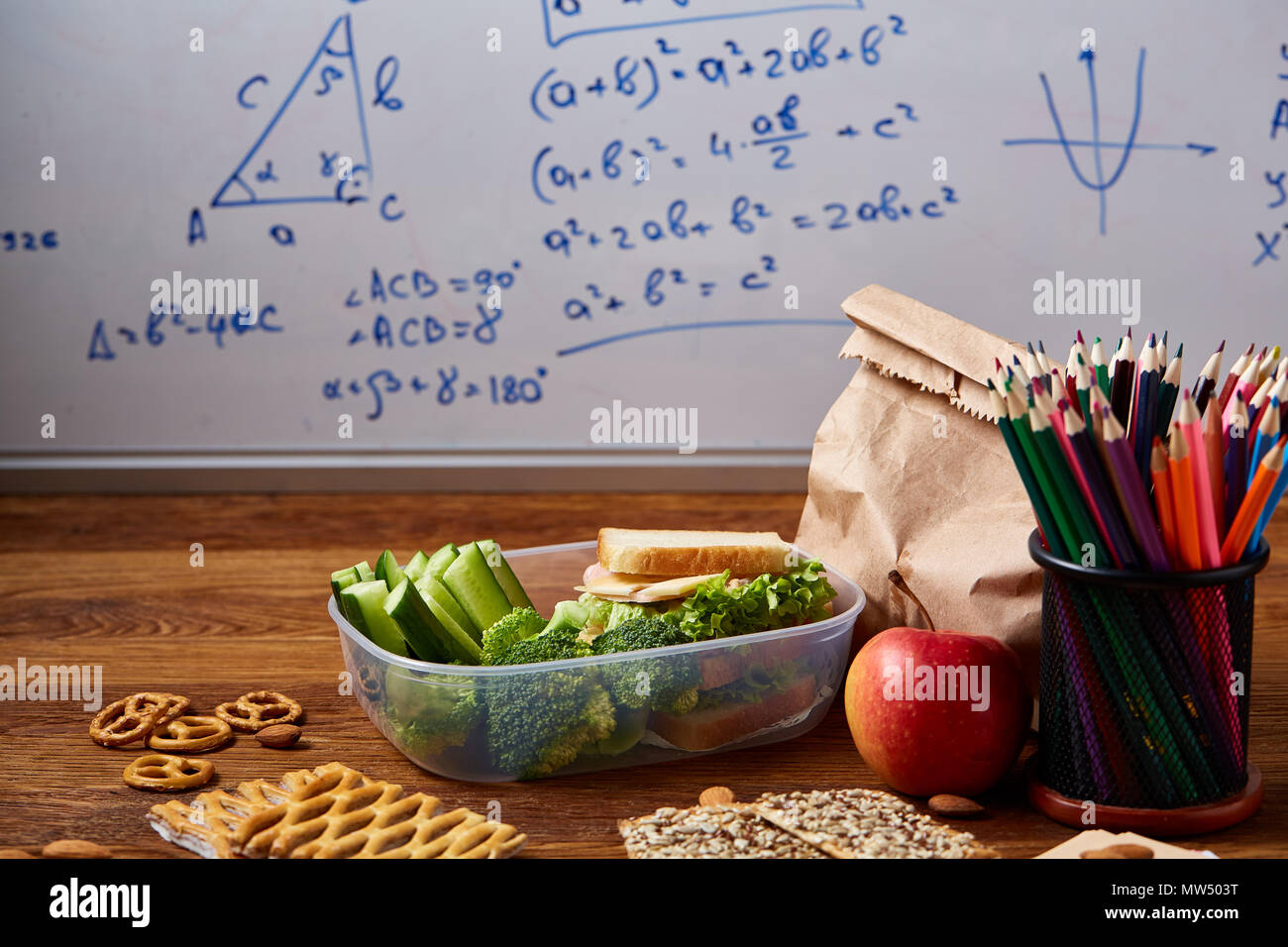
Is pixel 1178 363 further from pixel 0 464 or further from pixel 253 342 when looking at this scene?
pixel 0 464

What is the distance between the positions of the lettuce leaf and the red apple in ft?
0.30

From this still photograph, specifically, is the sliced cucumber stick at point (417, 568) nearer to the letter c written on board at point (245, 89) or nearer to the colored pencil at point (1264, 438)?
the colored pencil at point (1264, 438)

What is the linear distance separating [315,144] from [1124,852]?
1582 millimetres

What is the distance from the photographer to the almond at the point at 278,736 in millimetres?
837

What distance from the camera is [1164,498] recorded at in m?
0.65

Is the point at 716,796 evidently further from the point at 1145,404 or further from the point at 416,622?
the point at 1145,404

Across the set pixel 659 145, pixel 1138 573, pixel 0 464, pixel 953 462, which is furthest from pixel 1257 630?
pixel 0 464

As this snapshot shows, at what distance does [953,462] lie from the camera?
913mm

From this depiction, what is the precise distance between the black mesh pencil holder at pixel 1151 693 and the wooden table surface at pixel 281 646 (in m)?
0.03

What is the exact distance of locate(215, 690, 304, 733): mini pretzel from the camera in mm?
873

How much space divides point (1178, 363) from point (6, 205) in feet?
5.86

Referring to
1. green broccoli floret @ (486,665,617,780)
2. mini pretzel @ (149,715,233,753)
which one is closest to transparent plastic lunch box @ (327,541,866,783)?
green broccoli floret @ (486,665,617,780)

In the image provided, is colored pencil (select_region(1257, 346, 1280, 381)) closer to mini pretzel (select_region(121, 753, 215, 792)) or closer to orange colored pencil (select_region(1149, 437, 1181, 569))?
orange colored pencil (select_region(1149, 437, 1181, 569))

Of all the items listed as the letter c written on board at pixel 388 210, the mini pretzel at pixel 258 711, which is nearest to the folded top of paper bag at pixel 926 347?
the mini pretzel at pixel 258 711
